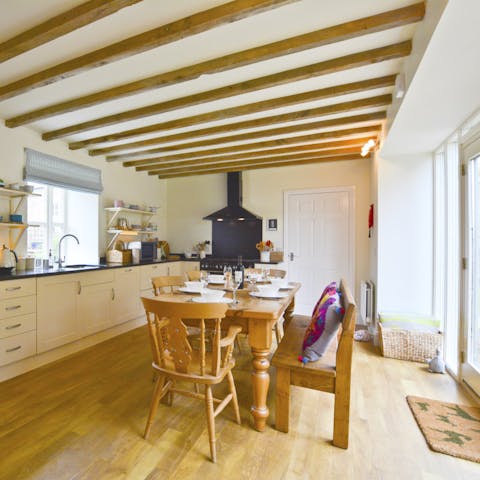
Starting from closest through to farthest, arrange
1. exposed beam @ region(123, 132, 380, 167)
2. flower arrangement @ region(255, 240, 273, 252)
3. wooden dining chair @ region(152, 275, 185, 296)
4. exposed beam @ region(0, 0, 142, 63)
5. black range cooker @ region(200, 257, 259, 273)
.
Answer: exposed beam @ region(0, 0, 142, 63) < wooden dining chair @ region(152, 275, 185, 296) < exposed beam @ region(123, 132, 380, 167) < flower arrangement @ region(255, 240, 273, 252) < black range cooker @ region(200, 257, 259, 273)

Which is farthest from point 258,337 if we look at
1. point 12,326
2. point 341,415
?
point 12,326

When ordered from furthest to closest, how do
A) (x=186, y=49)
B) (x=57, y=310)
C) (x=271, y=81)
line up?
(x=57, y=310)
(x=271, y=81)
(x=186, y=49)

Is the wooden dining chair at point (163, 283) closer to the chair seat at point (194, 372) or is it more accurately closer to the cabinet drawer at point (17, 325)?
the chair seat at point (194, 372)

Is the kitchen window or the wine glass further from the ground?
the kitchen window

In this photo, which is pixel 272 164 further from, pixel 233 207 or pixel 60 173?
pixel 60 173

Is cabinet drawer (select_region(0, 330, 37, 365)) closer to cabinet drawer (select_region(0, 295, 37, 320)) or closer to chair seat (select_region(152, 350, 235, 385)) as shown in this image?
cabinet drawer (select_region(0, 295, 37, 320))

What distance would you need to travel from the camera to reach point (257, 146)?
369 centimetres

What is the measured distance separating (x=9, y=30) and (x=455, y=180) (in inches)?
158

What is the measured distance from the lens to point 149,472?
143cm

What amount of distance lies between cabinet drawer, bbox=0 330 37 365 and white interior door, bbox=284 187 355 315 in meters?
3.56

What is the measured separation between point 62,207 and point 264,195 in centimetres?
317

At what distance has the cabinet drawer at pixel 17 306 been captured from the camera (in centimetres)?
241

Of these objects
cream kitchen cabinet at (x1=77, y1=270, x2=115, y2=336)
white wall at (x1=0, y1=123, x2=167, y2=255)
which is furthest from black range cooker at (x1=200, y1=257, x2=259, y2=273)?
cream kitchen cabinet at (x1=77, y1=270, x2=115, y2=336)

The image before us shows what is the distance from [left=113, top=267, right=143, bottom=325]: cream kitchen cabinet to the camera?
3576 millimetres
